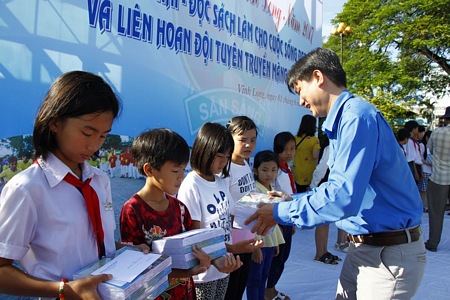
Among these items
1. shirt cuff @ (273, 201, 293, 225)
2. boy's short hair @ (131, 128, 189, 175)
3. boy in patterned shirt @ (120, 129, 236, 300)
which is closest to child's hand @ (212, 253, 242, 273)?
boy in patterned shirt @ (120, 129, 236, 300)

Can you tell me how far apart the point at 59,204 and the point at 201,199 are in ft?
3.46

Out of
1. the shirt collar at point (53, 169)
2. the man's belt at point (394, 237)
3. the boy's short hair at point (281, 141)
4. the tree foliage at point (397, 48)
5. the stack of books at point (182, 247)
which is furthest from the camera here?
the tree foliage at point (397, 48)

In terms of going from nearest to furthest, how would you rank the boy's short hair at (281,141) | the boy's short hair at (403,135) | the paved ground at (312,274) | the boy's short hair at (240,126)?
the boy's short hair at (240,126) → the paved ground at (312,274) → the boy's short hair at (281,141) → the boy's short hair at (403,135)

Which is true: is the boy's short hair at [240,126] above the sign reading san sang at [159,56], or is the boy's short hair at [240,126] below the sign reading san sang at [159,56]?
below

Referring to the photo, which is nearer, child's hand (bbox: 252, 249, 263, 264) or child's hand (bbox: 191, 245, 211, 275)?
child's hand (bbox: 191, 245, 211, 275)

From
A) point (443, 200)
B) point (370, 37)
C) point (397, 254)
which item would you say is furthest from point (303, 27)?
point (370, 37)

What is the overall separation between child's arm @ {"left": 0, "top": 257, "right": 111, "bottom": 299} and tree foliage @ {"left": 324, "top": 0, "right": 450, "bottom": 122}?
56.2 ft

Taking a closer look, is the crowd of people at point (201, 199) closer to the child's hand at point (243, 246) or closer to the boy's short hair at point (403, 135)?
the child's hand at point (243, 246)

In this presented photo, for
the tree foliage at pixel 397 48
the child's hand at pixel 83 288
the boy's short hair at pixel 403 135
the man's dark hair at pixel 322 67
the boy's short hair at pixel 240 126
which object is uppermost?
the tree foliage at pixel 397 48

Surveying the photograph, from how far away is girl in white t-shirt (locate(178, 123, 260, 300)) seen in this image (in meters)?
2.05

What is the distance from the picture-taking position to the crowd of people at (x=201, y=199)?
1075 mm

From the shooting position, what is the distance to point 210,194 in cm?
215

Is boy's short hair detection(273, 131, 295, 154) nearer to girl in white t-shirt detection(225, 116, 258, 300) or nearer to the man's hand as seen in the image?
girl in white t-shirt detection(225, 116, 258, 300)

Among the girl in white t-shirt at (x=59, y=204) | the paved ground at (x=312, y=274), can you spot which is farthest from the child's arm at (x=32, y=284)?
the paved ground at (x=312, y=274)
